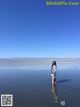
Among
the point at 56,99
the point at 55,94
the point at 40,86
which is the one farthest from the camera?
the point at 40,86

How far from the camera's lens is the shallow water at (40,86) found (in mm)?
6812

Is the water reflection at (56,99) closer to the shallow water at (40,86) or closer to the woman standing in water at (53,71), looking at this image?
the shallow water at (40,86)

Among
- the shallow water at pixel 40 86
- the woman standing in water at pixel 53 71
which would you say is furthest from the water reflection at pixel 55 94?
the woman standing in water at pixel 53 71

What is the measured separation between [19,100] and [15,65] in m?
0.92

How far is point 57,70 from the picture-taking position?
7145mm

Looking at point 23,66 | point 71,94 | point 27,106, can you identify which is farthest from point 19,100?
→ point 71,94

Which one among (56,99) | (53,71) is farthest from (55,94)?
(53,71)

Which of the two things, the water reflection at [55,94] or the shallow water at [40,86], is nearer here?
the water reflection at [55,94]

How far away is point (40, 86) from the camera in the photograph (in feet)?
24.9

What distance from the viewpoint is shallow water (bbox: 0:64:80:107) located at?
6.81 m

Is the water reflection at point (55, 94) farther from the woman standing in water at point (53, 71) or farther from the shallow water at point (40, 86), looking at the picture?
the woman standing in water at point (53, 71)

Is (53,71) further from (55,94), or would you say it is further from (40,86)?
(40,86)

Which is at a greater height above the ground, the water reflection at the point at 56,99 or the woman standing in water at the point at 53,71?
the woman standing in water at the point at 53,71

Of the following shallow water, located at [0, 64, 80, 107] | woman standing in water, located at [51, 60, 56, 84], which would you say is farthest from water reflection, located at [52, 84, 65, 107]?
woman standing in water, located at [51, 60, 56, 84]
